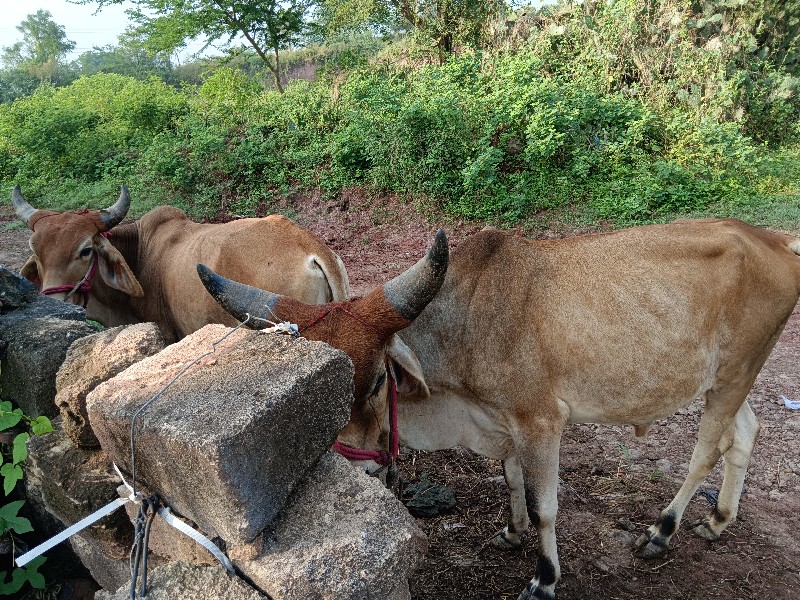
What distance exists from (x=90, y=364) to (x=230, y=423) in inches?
43.6

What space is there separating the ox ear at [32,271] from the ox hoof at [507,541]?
4012 mm

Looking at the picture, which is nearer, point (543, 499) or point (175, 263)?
point (543, 499)

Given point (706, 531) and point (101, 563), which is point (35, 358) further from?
point (706, 531)

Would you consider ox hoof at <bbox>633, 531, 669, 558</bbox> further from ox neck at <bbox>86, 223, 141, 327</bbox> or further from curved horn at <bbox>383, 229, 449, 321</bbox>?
ox neck at <bbox>86, 223, 141, 327</bbox>

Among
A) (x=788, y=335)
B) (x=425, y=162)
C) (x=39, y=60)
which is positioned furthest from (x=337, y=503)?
(x=39, y=60)

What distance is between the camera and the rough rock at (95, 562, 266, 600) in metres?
1.83

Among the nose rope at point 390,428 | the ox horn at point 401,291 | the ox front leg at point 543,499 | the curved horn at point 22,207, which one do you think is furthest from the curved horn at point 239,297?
the curved horn at point 22,207

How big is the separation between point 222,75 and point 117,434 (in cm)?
1618

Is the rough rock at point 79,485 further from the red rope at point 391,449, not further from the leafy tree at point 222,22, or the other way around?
the leafy tree at point 222,22

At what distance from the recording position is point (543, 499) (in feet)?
11.1

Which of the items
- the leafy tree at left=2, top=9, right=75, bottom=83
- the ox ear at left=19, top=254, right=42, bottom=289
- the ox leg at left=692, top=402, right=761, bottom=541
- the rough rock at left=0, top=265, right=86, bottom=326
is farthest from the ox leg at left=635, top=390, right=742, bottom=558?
the leafy tree at left=2, top=9, right=75, bottom=83

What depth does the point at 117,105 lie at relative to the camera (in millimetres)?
15891

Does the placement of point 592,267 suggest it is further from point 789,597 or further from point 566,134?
point 566,134

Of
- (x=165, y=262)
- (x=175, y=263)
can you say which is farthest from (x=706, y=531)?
(x=165, y=262)
